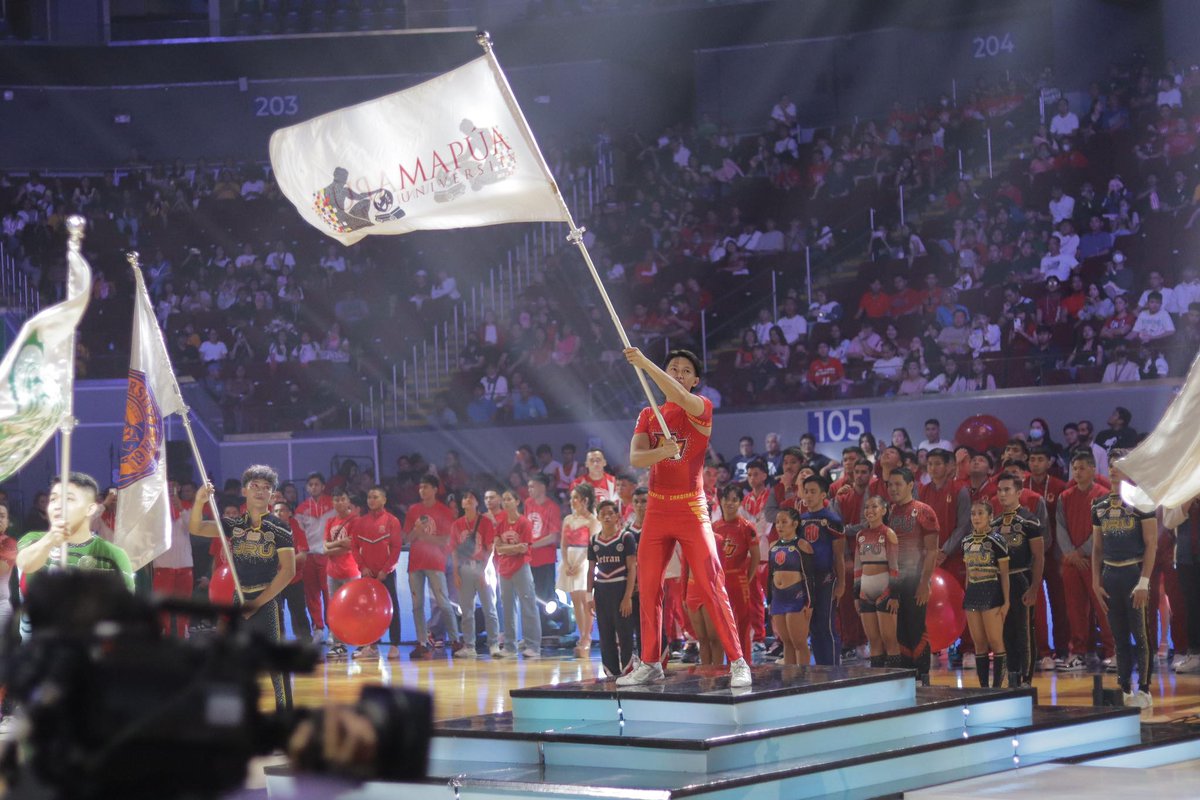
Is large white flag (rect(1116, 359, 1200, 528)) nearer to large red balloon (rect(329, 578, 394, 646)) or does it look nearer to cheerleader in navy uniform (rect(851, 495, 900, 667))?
cheerleader in navy uniform (rect(851, 495, 900, 667))

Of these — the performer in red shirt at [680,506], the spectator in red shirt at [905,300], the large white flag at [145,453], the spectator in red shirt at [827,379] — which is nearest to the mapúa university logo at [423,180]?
the large white flag at [145,453]

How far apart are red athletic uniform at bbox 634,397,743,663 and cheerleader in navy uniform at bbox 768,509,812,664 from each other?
6.88ft

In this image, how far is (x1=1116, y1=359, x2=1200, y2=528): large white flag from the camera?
6.68 metres

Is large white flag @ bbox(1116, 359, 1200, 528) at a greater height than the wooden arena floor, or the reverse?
large white flag @ bbox(1116, 359, 1200, 528)

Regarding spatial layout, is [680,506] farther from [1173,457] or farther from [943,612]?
[943,612]

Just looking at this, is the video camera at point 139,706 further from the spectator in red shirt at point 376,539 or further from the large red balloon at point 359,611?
the spectator in red shirt at point 376,539

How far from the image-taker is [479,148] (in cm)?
810

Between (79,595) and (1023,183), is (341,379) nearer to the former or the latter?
(1023,183)

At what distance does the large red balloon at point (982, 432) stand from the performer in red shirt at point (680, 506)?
699 centimetres

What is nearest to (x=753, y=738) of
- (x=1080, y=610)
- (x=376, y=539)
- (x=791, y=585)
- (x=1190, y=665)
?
(x=791, y=585)

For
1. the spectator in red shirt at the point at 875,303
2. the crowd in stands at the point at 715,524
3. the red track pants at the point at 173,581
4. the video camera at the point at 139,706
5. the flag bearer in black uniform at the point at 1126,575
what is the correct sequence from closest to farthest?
the video camera at the point at 139,706
the flag bearer in black uniform at the point at 1126,575
the crowd in stands at the point at 715,524
the red track pants at the point at 173,581
the spectator in red shirt at the point at 875,303

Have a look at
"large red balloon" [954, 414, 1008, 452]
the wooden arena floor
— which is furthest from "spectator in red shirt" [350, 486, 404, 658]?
"large red balloon" [954, 414, 1008, 452]

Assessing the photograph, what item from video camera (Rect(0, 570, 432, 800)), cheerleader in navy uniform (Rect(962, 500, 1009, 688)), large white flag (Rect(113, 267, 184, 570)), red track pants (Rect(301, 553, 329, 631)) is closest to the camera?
video camera (Rect(0, 570, 432, 800))

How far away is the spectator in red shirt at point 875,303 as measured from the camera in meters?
16.8
